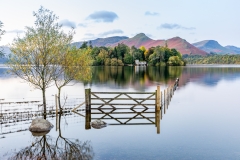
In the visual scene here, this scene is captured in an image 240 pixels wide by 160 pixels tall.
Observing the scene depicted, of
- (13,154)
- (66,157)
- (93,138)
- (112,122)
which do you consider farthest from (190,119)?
(13,154)

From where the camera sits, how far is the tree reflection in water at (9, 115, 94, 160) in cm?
1688

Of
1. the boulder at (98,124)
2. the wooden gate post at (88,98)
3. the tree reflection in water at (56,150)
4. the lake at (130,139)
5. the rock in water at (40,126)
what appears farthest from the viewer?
the wooden gate post at (88,98)

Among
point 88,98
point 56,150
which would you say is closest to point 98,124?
point 88,98

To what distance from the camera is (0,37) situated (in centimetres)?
2114

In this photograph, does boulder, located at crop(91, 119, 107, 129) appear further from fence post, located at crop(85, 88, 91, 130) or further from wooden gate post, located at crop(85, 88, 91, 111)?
wooden gate post, located at crop(85, 88, 91, 111)

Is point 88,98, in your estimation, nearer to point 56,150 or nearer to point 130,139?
point 130,139

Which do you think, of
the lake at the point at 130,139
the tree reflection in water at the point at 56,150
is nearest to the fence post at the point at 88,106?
the lake at the point at 130,139

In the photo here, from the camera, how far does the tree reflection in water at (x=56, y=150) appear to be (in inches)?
664

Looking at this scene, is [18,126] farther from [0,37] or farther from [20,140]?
[0,37]

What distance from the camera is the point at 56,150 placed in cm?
1822

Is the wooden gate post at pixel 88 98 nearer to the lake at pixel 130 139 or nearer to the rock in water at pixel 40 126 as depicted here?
the lake at pixel 130 139

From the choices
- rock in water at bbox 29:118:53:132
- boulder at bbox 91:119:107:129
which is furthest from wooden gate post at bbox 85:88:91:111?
rock in water at bbox 29:118:53:132

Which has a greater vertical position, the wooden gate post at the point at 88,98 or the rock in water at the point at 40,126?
the wooden gate post at the point at 88,98

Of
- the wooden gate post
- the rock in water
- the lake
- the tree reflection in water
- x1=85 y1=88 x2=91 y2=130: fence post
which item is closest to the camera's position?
the tree reflection in water
